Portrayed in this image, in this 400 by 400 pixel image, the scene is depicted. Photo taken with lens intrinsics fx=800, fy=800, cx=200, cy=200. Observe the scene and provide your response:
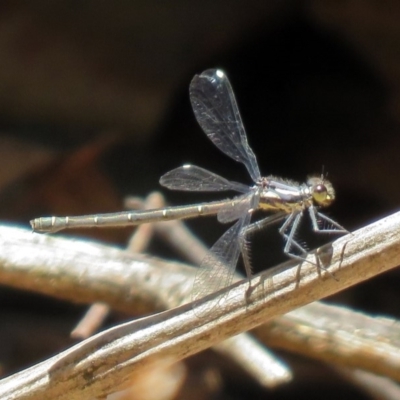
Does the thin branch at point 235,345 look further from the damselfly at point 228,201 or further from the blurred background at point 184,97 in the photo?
the blurred background at point 184,97

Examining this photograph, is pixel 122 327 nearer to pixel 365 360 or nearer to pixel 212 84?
pixel 365 360

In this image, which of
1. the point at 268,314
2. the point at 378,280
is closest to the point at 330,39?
the point at 378,280

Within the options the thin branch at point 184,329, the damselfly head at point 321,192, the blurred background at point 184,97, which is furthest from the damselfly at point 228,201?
the blurred background at point 184,97

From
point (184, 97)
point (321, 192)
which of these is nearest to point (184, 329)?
point (321, 192)

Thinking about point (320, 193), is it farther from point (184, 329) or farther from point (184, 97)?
point (184, 97)

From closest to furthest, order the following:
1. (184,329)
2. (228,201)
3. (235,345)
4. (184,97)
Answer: (184,329)
(235,345)
(228,201)
(184,97)

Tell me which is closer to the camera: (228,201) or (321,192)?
(321,192)
